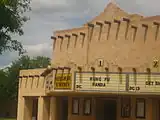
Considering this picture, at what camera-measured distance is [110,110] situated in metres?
32.1

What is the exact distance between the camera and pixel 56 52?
3522 cm

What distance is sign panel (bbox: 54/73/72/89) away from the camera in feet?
96.0

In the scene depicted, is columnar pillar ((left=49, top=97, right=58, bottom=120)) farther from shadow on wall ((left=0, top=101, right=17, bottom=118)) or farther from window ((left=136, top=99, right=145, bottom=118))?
shadow on wall ((left=0, top=101, right=17, bottom=118))

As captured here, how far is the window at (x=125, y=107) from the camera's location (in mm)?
29619

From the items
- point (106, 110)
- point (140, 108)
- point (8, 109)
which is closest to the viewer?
point (140, 108)

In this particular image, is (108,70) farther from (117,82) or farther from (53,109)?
(53,109)

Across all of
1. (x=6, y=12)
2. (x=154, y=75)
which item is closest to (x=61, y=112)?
(x=154, y=75)

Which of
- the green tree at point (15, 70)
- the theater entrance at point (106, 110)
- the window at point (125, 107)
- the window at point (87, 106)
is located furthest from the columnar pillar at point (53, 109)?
the green tree at point (15, 70)

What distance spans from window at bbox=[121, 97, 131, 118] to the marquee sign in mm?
2668

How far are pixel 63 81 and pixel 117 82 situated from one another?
→ 4.16 metres

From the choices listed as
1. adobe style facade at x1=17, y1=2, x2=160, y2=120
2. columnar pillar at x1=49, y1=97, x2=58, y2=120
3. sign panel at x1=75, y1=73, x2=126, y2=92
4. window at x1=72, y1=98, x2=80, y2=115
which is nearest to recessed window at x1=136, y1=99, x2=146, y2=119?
adobe style facade at x1=17, y1=2, x2=160, y2=120

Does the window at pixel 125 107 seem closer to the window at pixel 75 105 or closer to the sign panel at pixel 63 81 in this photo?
the sign panel at pixel 63 81

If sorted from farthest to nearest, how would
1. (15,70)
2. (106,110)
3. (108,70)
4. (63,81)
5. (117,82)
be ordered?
1. (15,70)
2. (106,110)
3. (63,81)
4. (108,70)
5. (117,82)

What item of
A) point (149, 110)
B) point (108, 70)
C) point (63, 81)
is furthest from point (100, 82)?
point (149, 110)
